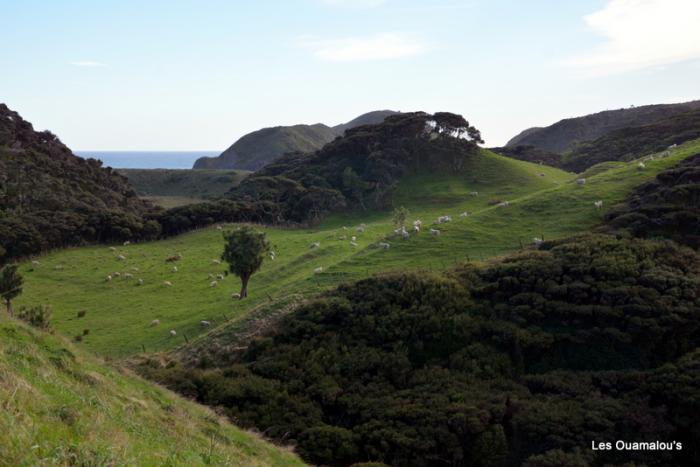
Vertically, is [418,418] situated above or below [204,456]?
below

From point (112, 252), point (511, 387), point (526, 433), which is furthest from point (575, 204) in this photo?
point (112, 252)

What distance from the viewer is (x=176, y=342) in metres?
36.5

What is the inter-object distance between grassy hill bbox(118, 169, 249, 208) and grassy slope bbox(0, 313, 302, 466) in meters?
142

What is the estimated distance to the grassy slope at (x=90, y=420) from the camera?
7.32 metres

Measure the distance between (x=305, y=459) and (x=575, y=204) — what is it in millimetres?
39921

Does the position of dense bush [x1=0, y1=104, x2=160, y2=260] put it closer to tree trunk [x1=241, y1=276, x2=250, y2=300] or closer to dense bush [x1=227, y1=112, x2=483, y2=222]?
dense bush [x1=227, y1=112, x2=483, y2=222]

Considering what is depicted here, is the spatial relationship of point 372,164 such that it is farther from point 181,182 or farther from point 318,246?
point 181,182

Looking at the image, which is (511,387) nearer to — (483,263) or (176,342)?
(483,263)

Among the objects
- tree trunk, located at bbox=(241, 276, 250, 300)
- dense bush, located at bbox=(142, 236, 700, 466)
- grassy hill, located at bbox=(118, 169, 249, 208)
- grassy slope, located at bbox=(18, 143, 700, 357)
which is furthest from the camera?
grassy hill, located at bbox=(118, 169, 249, 208)

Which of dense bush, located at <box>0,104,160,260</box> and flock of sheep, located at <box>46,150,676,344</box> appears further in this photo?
dense bush, located at <box>0,104,160,260</box>

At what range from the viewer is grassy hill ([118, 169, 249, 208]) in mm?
162750

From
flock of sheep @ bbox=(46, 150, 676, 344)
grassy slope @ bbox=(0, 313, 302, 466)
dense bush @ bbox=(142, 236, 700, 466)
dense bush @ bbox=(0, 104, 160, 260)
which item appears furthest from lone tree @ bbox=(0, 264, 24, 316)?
grassy slope @ bbox=(0, 313, 302, 466)

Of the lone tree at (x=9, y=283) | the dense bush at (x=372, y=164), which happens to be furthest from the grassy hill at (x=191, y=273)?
the dense bush at (x=372, y=164)

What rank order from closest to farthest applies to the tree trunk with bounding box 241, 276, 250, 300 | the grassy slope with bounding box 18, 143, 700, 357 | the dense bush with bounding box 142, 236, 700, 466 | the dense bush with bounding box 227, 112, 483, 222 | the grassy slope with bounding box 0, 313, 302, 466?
the grassy slope with bounding box 0, 313, 302, 466
the dense bush with bounding box 142, 236, 700, 466
the grassy slope with bounding box 18, 143, 700, 357
the tree trunk with bounding box 241, 276, 250, 300
the dense bush with bounding box 227, 112, 483, 222
